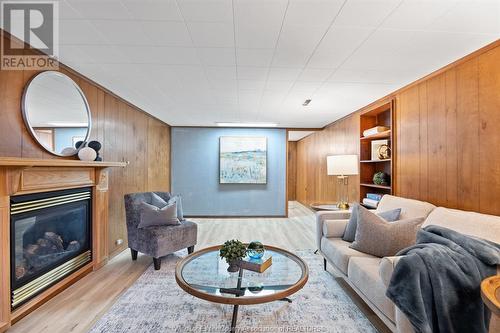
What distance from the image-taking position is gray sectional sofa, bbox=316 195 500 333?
150cm

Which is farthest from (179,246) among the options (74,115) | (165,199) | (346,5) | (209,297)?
(346,5)

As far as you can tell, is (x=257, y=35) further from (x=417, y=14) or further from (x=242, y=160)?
(x=242, y=160)

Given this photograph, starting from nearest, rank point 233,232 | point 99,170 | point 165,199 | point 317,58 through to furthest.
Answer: point 317,58 < point 99,170 < point 165,199 < point 233,232

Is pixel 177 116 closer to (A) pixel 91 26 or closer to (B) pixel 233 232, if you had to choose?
(B) pixel 233 232

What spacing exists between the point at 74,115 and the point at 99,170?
0.66 metres

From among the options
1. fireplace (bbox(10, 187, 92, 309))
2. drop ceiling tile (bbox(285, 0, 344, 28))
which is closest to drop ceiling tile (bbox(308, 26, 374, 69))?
drop ceiling tile (bbox(285, 0, 344, 28))

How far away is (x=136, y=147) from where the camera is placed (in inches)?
157

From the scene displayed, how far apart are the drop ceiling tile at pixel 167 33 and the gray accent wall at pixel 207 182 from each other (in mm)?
3681

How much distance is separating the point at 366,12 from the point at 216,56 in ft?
4.00

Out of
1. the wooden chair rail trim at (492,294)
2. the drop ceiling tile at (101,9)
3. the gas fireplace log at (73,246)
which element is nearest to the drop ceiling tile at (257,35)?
the drop ceiling tile at (101,9)

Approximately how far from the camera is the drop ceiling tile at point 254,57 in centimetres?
204

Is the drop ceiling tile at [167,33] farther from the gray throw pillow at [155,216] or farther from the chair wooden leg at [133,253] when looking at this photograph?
the chair wooden leg at [133,253]

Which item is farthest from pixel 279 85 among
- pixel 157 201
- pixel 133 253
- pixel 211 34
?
pixel 133 253

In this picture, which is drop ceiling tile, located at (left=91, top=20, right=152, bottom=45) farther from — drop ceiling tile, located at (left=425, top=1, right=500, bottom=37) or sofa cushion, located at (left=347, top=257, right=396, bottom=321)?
sofa cushion, located at (left=347, top=257, right=396, bottom=321)
